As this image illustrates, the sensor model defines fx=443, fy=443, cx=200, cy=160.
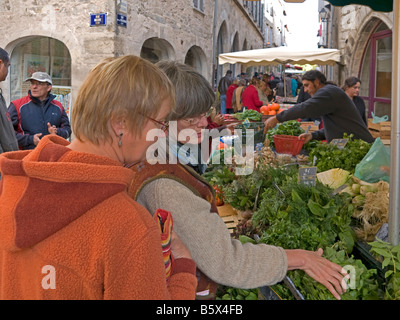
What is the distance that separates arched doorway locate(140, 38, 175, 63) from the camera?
1274 centimetres

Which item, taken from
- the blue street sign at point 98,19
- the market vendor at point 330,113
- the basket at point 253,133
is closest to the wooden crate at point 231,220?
the market vendor at point 330,113

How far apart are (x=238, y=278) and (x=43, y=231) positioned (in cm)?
68

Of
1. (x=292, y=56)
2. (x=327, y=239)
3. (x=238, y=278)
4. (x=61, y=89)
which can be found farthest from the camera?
(x=61, y=89)

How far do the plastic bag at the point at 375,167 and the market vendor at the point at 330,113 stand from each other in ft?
4.67

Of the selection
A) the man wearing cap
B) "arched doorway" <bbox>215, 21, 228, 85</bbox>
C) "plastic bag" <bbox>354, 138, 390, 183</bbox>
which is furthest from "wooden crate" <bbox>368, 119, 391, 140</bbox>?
"arched doorway" <bbox>215, 21, 228, 85</bbox>

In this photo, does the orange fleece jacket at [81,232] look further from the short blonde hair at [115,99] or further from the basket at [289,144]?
the basket at [289,144]

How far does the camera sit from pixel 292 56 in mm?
9766

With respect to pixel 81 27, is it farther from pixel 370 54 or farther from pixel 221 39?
pixel 221 39

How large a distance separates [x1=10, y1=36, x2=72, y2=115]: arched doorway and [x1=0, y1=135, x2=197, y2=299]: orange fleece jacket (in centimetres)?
1017

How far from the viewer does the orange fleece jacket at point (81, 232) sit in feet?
3.22

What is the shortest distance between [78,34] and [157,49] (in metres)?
3.63

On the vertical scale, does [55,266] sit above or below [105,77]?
below
